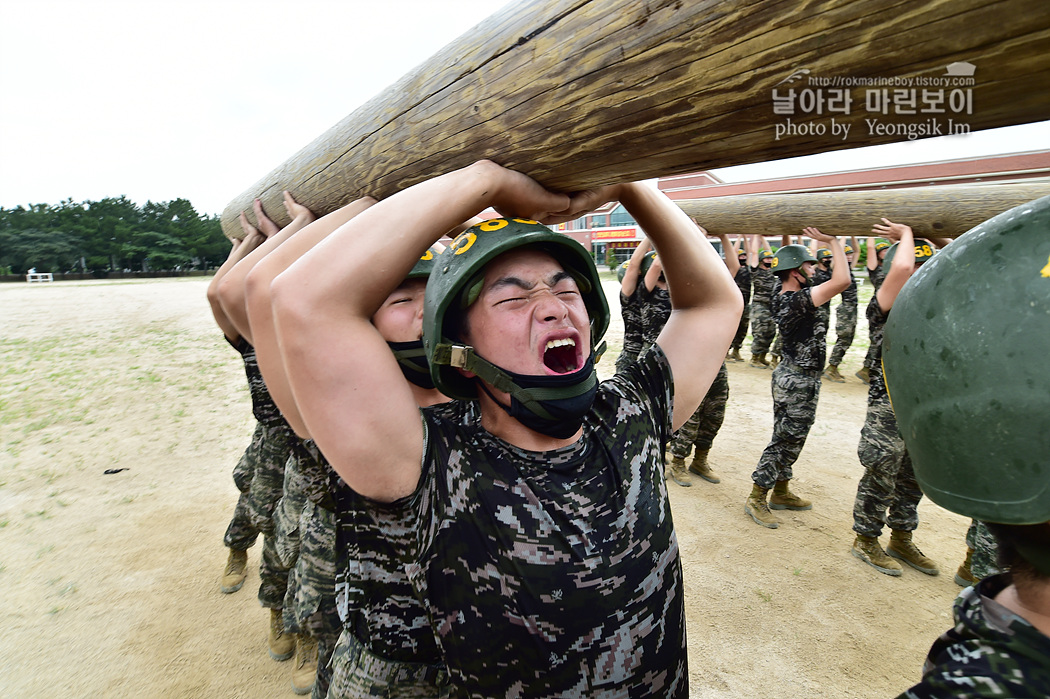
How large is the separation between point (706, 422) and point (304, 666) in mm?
4317

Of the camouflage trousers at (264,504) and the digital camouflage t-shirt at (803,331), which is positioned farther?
the digital camouflage t-shirt at (803,331)

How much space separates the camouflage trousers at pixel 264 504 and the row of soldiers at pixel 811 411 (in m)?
3.81

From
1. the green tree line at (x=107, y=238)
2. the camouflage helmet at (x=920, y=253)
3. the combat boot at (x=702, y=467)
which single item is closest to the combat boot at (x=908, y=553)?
the combat boot at (x=702, y=467)

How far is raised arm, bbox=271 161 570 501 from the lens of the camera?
4.01 ft

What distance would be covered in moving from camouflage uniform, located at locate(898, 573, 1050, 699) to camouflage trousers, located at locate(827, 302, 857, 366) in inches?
393

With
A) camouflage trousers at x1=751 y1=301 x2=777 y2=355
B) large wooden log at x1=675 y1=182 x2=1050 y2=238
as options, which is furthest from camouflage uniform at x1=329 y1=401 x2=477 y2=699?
camouflage trousers at x1=751 y1=301 x2=777 y2=355

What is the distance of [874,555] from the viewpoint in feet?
13.5

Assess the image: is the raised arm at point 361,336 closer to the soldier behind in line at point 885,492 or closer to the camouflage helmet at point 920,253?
the soldier behind in line at point 885,492

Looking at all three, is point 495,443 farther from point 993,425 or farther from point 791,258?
point 791,258

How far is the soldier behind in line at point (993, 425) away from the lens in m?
0.85

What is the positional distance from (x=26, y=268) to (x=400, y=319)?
208 ft

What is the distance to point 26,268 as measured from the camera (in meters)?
47.0

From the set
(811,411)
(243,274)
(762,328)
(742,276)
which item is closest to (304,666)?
(243,274)

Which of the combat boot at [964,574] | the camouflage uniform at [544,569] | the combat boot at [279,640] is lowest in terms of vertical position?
the combat boot at [964,574]
